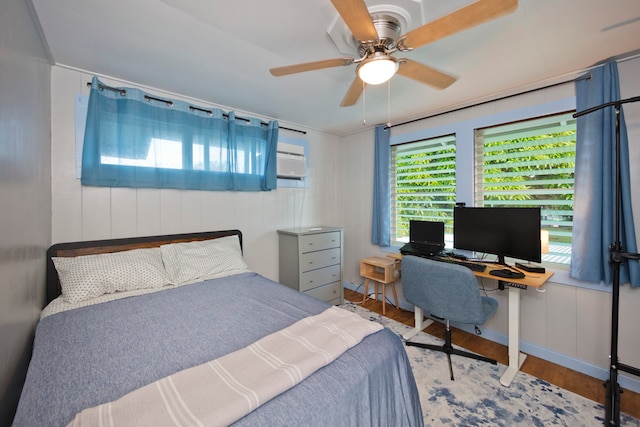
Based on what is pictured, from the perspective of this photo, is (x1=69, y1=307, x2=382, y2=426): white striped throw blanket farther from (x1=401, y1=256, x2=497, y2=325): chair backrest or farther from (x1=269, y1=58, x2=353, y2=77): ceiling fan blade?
(x1=269, y1=58, x2=353, y2=77): ceiling fan blade

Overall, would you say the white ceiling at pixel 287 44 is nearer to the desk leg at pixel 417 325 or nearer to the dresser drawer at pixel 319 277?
the dresser drawer at pixel 319 277

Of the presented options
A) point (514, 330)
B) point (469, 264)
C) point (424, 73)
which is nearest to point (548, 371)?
point (514, 330)

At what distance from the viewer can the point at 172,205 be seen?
2.39 meters

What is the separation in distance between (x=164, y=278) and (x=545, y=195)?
11.0 feet

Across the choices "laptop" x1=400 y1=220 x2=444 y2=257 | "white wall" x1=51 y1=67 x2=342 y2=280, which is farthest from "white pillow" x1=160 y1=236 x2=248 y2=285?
"laptop" x1=400 y1=220 x2=444 y2=257

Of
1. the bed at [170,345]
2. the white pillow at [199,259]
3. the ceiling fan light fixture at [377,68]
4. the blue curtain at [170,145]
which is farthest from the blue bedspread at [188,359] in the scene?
the ceiling fan light fixture at [377,68]

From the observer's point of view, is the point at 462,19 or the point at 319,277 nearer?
the point at 462,19

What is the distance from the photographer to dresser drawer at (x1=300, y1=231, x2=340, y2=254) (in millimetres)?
2906

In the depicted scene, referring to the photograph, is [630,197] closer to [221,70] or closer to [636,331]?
[636,331]

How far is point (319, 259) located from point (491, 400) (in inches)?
76.3

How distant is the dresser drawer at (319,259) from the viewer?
9.54 feet

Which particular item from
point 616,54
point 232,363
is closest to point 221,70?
point 232,363

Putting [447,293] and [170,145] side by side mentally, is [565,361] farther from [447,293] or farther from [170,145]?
[170,145]

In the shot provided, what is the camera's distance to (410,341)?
2381 millimetres
